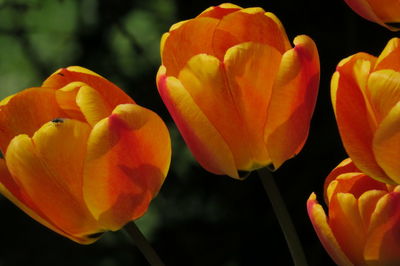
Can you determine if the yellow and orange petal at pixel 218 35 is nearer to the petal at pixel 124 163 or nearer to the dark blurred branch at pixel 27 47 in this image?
the petal at pixel 124 163

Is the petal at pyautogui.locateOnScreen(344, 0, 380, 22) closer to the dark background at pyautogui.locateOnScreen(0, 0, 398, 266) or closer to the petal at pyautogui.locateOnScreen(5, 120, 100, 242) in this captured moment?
the petal at pyautogui.locateOnScreen(5, 120, 100, 242)

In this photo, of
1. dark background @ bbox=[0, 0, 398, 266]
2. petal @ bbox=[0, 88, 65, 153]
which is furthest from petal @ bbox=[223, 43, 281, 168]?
dark background @ bbox=[0, 0, 398, 266]

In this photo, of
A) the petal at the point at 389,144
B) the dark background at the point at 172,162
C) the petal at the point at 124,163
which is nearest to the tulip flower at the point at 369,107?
the petal at the point at 389,144

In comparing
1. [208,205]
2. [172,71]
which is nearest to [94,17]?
[208,205]

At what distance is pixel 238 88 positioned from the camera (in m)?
0.57

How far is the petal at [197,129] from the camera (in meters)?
0.56

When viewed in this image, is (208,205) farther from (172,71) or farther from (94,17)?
(172,71)

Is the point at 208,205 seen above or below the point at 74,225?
below

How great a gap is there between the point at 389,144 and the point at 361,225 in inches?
2.1

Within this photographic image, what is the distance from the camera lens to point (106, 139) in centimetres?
57

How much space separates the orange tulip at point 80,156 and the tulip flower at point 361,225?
0.10 meters

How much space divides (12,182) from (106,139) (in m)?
0.07

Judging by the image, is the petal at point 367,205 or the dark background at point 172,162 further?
the dark background at point 172,162

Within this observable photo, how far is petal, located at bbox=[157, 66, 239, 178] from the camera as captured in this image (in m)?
0.56
